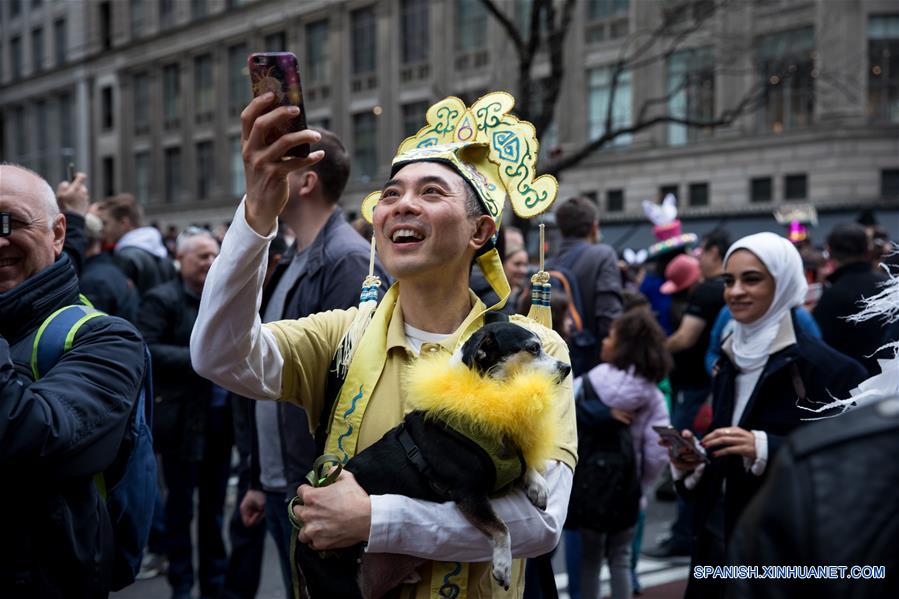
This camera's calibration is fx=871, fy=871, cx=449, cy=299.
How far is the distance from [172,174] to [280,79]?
46921mm

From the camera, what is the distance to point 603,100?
28.8 metres

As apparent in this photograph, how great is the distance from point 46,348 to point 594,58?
2847 centimetres

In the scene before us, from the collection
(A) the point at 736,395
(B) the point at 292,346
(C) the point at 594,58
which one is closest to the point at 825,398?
(A) the point at 736,395

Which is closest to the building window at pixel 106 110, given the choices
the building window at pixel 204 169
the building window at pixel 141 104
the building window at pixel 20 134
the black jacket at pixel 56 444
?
the building window at pixel 141 104

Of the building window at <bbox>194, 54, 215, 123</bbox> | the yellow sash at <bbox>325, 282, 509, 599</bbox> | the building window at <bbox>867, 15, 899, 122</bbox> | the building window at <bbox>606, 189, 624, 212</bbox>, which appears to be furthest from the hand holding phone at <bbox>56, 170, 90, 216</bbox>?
the building window at <bbox>194, 54, 215, 123</bbox>

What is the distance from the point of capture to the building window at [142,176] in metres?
47.5

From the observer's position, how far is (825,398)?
3.71 m

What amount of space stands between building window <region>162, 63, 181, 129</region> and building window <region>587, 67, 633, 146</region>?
80.5 ft

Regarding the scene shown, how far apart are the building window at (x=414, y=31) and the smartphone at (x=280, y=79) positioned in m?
33.5

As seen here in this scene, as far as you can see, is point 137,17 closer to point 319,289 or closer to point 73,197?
point 73,197

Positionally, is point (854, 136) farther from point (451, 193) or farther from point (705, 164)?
point (451, 193)

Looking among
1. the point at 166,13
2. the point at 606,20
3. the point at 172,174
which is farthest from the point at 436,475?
the point at 166,13

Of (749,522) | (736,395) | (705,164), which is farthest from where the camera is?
(705,164)

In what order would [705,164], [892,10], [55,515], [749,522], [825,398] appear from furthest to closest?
[705,164] < [892,10] < [825,398] < [55,515] < [749,522]
